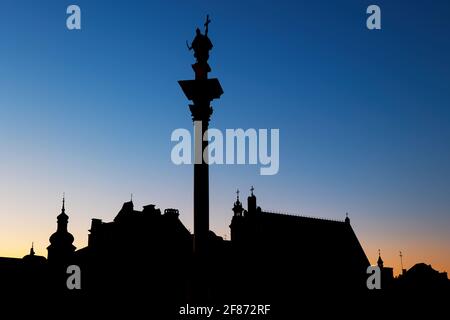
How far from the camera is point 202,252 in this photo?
1524 cm

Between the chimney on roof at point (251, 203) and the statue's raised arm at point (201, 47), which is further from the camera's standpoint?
the chimney on roof at point (251, 203)

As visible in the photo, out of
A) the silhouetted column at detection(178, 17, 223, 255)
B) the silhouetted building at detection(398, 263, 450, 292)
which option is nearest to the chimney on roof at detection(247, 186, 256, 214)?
the silhouetted building at detection(398, 263, 450, 292)

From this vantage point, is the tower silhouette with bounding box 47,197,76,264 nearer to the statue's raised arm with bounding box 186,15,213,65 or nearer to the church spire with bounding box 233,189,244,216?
the church spire with bounding box 233,189,244,216

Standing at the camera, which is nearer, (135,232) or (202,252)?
(202,252)

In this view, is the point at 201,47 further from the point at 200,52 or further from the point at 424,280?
the point at 424,280

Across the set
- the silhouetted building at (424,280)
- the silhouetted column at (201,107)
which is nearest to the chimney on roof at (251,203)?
the silhouetted building at (424,280)

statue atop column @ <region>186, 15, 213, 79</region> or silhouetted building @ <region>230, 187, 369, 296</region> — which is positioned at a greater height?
statue atop column @ <region>186, 15, 213, 79</region>

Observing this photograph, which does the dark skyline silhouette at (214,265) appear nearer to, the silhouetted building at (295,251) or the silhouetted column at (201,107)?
the silhouetted building at (295,251)

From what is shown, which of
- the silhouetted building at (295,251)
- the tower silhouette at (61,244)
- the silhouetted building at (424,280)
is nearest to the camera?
the tower silhouette at (61,244)
